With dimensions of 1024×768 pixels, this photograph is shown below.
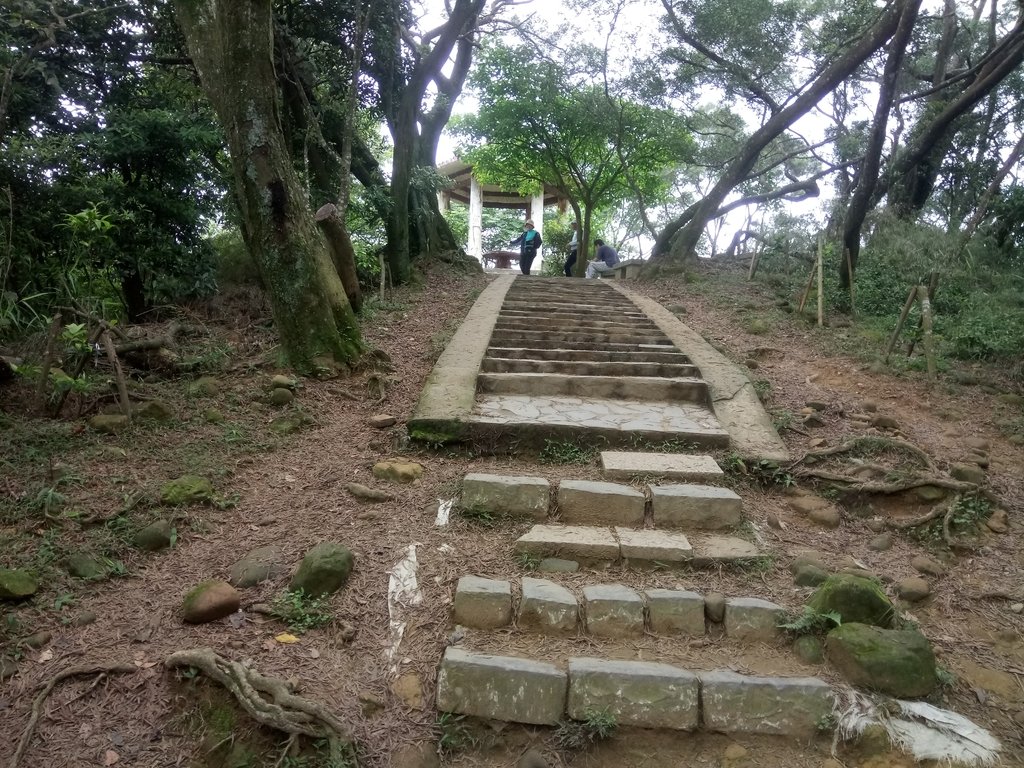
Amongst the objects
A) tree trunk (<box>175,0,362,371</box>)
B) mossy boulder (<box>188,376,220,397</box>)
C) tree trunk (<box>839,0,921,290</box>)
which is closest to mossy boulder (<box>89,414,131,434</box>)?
mossy boulder (<box>188,376,220,397</box>)

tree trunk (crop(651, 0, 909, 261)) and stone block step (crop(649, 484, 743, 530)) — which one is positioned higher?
tree trunk (crop(651, 0, 909, 261))

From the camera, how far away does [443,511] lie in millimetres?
3551

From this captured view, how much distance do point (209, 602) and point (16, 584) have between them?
2.59 ft

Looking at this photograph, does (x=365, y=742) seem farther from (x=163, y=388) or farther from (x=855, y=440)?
(x=855, y=440)

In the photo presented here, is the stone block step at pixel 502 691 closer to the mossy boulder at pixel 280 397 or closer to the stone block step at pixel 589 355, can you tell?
the mossy boulder at pixel 280 397

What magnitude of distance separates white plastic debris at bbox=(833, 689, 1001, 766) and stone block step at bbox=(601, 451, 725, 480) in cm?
153

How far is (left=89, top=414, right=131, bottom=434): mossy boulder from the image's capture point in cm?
390

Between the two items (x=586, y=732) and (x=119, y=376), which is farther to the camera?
(x=119, y=376)

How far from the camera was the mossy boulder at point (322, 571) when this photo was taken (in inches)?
112

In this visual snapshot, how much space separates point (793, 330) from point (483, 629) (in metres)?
6.31

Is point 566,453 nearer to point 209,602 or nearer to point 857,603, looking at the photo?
point 857,603

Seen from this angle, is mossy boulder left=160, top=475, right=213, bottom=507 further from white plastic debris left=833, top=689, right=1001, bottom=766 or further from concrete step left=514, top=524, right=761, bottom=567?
white plastic debris left=833, top=689, right=1001, bottom=766

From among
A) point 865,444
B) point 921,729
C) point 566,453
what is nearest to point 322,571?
point 566,453

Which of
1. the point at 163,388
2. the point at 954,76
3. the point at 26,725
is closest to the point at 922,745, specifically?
the point at 26,725
